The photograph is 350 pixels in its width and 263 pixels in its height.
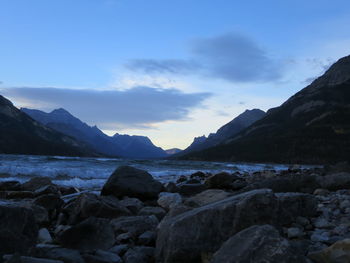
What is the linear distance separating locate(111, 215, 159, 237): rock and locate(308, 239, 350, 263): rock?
9.97 feet

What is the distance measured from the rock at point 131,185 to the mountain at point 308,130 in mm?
87623

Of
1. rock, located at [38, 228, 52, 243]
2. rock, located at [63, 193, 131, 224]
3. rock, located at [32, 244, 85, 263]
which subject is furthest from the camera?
rock, located at [63, 193, 131, 224]

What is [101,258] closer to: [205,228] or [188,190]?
[205,228]

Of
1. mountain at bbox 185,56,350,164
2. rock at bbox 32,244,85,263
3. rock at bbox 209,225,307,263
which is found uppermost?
mountain at bbox 185,56,350,164

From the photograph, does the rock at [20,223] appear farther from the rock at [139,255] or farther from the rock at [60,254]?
the rock at [139,255]

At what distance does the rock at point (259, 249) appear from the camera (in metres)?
3.16

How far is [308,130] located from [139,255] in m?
124

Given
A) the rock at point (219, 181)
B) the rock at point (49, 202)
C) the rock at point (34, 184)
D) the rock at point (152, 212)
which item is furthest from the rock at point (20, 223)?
the rock at point (219, 181)

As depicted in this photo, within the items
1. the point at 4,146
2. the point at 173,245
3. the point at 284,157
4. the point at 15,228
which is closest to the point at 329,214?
the point at 173,245

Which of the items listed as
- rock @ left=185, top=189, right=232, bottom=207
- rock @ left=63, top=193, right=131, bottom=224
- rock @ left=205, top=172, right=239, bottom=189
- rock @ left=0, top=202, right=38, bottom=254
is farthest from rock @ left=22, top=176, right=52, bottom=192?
rock @ left=0, top=202, right=38, bottom=254

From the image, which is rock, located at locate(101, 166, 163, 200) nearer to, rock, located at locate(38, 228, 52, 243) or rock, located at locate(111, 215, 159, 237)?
rock, located at locate(111, 215, 159, 237)

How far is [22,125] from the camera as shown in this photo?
636 feet

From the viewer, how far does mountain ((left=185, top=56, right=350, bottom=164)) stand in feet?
331

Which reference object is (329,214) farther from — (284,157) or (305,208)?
(284,157)
